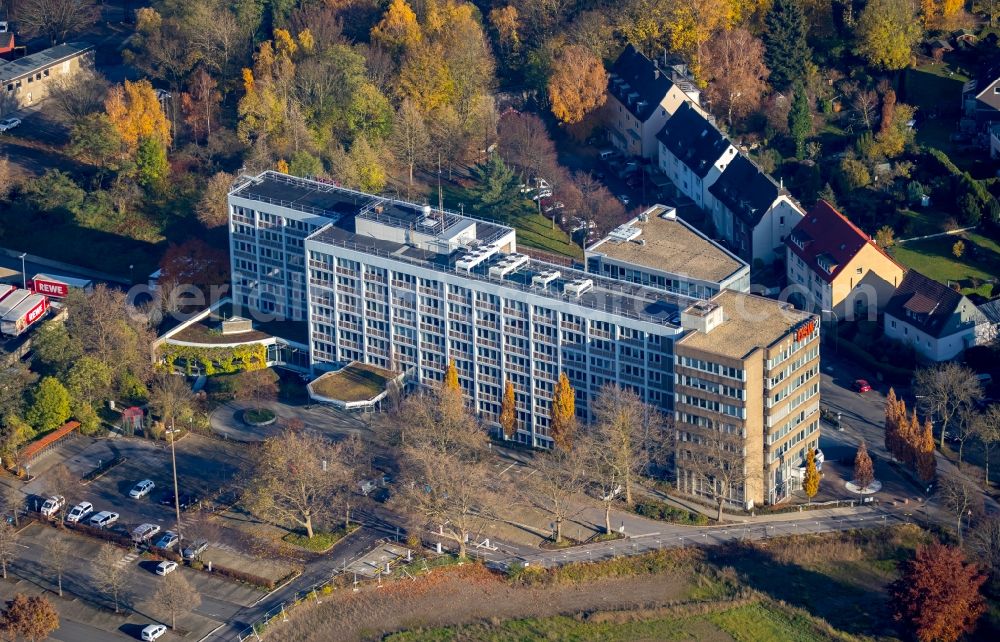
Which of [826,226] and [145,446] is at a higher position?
[826,226]

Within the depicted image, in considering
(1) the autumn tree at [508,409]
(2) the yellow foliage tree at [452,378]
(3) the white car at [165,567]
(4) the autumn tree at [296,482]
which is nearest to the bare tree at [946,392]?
(1) the autumn tree at [508,409]

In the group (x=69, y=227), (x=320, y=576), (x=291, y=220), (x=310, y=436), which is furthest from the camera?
(x=69, y=227)

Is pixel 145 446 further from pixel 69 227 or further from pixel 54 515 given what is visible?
pixel 69 227

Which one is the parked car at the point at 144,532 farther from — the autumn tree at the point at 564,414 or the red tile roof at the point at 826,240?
the red tile roof at the point at 826,240

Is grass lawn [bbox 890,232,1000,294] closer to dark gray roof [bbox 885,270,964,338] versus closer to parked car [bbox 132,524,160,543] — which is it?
dark gray roof [bbox 885,270,964,338]

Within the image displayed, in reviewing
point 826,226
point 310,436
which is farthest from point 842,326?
point 310,436

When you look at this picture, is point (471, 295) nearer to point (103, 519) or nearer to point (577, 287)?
point (577, 287)

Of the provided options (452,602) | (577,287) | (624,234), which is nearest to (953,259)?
(624,234)
